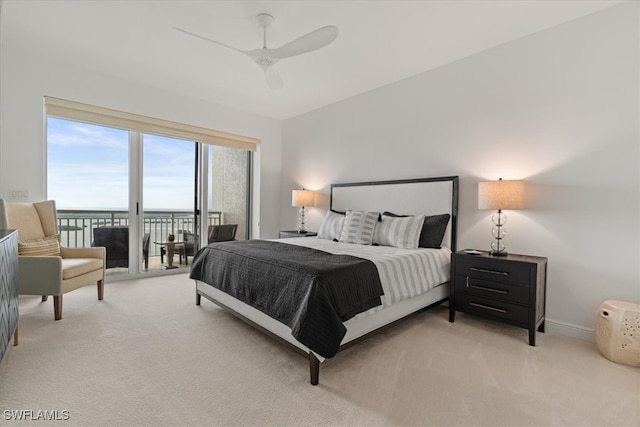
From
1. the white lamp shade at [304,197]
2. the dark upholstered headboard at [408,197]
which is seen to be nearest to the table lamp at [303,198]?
the white lamp shade at [304,197]

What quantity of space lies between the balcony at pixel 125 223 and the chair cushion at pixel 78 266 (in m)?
0.87

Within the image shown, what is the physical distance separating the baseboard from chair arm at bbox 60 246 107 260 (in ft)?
15.2

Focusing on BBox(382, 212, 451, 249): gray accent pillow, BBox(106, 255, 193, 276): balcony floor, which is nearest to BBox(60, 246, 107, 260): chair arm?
BBox(106, 255, 193, 276): balcony floor

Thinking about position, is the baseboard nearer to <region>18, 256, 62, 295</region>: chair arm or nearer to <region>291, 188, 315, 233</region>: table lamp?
<region>291, 188, 315, 233</region>: table lamp

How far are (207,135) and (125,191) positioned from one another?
4.81 feet

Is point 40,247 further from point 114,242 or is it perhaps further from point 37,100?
point 37,100

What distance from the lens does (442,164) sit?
11.3ft

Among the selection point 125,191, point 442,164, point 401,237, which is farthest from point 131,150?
point 442,164

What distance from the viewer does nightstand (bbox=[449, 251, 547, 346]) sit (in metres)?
2.37

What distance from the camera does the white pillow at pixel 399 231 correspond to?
3.17 meters

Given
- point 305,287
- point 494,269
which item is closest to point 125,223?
point 305,287

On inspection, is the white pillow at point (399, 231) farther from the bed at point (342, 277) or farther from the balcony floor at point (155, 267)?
the balcony floor at point (155, 267)

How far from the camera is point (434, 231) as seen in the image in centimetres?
320

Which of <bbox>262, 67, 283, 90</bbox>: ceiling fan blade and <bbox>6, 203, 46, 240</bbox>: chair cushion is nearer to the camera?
<bbox>262, 67, 283, 90</bbox>: ceiling fan blade
